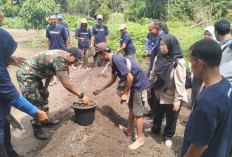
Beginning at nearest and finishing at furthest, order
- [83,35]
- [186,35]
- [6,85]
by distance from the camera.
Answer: [6,85] < [83,35] < [186,35]

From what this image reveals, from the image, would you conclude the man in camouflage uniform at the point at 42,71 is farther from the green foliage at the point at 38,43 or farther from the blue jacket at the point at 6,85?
the green foliage at the point at 38,43

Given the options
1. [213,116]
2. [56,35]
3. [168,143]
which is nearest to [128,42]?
[56,35]

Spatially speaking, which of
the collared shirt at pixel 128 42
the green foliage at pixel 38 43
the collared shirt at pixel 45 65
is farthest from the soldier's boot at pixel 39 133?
the green foliage at pixel 38 43

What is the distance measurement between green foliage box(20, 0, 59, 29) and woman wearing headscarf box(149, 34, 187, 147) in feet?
32.7

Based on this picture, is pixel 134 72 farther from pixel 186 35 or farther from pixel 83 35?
pixel 186 35

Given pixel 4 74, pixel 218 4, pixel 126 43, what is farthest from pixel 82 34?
pixel 218 4

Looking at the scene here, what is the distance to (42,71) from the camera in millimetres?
3771

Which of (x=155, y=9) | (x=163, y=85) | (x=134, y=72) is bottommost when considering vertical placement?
(x=163, y=85)

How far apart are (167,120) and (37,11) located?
10.8 m

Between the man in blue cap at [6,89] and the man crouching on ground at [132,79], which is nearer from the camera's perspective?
the man in blue cap at [6,89]

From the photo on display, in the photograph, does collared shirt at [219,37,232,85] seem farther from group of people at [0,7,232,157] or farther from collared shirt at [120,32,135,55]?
collared shirt at [120,32,135,55]

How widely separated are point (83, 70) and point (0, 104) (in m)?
6.85

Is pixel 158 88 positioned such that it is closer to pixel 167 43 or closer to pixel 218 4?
pixel 167 43

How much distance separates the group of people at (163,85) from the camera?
4.96 feet
